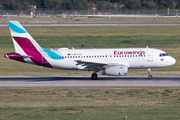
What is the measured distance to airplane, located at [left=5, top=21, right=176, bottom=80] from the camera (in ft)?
132

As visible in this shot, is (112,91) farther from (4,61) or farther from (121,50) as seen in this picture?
(4,61)

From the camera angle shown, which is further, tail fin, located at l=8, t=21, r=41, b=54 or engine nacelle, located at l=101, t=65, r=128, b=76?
tail fin, located at l=8, t=21, r=41, b=54

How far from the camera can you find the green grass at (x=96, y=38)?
5908 centimetres

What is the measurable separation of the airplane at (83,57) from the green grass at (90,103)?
253 inches

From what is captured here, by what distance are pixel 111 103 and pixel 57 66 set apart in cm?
1540

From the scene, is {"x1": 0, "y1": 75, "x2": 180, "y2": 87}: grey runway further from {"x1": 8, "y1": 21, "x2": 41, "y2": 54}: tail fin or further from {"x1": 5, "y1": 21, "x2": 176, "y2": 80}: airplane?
{"x1": 8, "y1": 21, "x2": 41, "y2": 54}: tail fin

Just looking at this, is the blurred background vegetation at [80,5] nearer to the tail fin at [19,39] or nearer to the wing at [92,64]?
the tail fin at [19,39]

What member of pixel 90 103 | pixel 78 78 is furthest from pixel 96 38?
pixel 90 103

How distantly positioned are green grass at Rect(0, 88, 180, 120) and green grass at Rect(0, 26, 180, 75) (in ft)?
60.2

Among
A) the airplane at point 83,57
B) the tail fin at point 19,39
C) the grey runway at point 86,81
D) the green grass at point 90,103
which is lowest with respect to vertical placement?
the green grass at point 90,103

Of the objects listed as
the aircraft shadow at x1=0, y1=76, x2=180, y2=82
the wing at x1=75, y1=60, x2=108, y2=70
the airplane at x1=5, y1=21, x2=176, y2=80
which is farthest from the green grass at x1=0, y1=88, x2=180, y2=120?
the aircraft shadow at x1=0, y1=76, x2=180, y2=82

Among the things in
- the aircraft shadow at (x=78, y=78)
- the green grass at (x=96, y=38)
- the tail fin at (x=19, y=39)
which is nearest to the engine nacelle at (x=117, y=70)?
the aircraft shadow at (x=78, y=78)

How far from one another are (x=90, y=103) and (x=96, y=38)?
53.7 m

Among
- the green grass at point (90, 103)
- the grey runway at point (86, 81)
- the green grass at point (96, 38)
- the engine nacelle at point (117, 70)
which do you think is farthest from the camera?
the green grass at point (96, 38)
